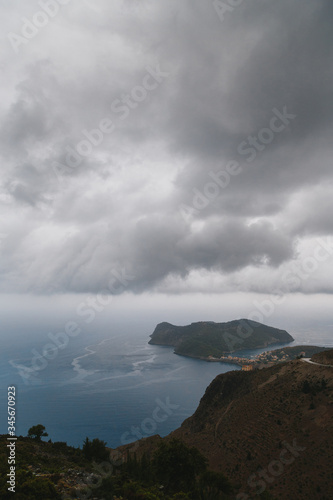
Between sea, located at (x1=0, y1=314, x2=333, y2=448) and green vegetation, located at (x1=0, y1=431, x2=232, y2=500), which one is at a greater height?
green vegetation, located at (x1=0, y1=431, x2=232, y2=500)

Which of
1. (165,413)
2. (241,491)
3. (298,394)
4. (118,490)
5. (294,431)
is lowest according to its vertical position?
(165,413)

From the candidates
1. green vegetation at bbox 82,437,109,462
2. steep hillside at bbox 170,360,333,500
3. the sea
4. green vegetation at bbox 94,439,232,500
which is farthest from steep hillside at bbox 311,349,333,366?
the sea

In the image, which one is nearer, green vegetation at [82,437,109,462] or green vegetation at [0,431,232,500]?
green vegetation at [0,431,232,500]

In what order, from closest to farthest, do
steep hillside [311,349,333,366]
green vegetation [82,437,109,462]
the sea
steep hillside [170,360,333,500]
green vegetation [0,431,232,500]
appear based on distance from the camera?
green vegetation [0,431,232,500]
steep hillside [170,360,333,500]
green vegetation [82,437,109,462]
steep hillside [311,349,333,366]
the sea

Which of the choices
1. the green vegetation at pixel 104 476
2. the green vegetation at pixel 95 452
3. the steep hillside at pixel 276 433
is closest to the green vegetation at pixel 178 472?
the green vegetation at pixel 104 476

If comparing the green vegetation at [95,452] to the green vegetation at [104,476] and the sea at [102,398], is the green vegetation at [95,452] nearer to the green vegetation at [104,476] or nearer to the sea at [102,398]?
the green vegetation at [104,476]

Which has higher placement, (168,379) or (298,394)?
(298,394)

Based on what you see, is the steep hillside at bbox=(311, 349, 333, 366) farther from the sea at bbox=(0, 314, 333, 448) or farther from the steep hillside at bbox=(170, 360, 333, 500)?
A: the sea at bbox=(0, 314, 333, 448)

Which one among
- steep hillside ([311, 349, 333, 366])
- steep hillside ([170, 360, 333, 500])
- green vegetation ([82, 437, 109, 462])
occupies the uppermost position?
steep hillside ([311, 349, 333, 366])

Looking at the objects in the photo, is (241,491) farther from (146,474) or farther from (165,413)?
(165,413)

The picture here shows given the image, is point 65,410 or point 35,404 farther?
point 35,404

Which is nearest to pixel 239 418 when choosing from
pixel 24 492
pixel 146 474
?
pixel 146 474
